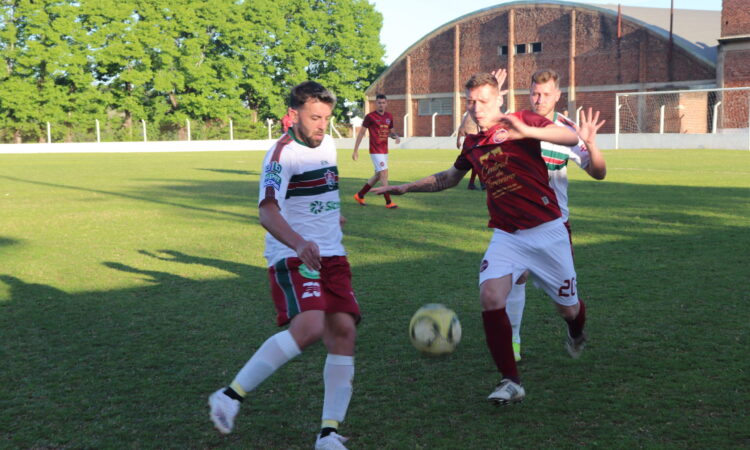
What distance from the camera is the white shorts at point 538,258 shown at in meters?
4.22

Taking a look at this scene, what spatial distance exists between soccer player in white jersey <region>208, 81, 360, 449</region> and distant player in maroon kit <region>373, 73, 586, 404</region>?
2.82 feet

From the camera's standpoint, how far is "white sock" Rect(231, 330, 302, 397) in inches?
139

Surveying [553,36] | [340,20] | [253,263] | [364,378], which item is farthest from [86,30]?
[364,378]

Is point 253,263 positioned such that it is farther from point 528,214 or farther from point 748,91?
point 748,91

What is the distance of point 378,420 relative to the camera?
379 cm

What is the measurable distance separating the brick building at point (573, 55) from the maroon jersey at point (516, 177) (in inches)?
1451

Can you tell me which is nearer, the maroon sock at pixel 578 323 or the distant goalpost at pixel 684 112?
the maroon sock at pixel 578 323

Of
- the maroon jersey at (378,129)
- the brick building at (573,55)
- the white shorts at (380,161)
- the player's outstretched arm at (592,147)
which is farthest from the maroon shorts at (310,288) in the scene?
the brick building at (573,55)

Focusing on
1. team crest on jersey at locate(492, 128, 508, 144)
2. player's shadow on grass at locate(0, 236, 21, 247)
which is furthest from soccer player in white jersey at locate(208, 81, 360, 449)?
player's shadow on grass at locate(0, 236, 21, 247)

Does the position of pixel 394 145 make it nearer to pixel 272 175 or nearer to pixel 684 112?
pixel 684 112

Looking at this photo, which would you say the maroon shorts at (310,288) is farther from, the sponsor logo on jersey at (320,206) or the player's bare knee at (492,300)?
the player's bare knee at (492,300)

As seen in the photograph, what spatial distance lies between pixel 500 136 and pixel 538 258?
75 cm

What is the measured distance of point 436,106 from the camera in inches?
2112

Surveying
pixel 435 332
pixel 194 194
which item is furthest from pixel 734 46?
pixel 435 332
